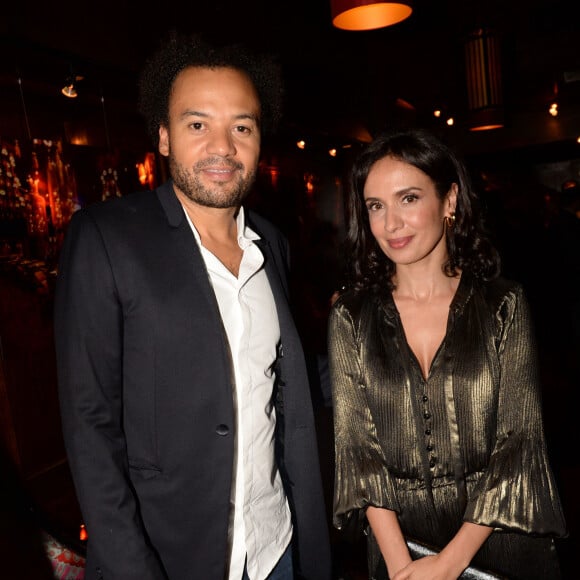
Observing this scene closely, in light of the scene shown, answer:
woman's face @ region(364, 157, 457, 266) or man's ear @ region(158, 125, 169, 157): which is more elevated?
man's ear @ region(158, 125, 169, 157)

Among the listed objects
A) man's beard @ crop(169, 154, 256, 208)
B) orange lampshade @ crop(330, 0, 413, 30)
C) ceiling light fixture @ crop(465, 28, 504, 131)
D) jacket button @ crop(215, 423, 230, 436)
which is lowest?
jacket button @ crop(215, 423, 230, 436)

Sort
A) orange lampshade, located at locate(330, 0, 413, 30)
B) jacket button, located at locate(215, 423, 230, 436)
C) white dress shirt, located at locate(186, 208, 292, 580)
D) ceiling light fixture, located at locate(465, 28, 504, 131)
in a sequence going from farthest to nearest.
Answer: ceiling light fixture, located at locate(465, 28, 504, 131) → orange lampshade, located at locate(330, 0, 413, 30) → white dress shirt, located at locate(186, 208, 292, 580) → jacket button, located at locate(215, 423, 230, 436)

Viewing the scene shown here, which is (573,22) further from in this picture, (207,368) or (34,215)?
(207,368)

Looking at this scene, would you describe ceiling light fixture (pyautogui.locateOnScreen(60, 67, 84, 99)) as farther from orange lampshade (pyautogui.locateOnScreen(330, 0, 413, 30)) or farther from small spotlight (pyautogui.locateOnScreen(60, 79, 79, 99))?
orange lampshade (pyautogui.locateOnScreen(330, 0, 413, 30))

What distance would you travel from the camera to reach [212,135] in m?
1.61

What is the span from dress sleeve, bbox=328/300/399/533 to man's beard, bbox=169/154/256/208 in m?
0.55

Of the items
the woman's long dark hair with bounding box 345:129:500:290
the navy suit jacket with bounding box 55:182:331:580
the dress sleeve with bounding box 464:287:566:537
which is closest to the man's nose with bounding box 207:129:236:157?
the navy suit jacket with bounding box 55:182:331:580

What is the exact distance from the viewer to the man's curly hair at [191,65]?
1.71m

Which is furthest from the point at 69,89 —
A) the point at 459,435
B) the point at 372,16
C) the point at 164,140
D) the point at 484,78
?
the point at 484,78

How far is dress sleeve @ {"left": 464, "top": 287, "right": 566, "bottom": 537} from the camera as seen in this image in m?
1.50

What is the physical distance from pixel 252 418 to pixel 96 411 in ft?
1.49

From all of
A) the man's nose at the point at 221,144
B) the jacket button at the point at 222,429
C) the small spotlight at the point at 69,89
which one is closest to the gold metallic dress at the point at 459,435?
the jacket button at the point at 222,429

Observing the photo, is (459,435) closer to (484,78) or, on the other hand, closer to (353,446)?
(353,446)

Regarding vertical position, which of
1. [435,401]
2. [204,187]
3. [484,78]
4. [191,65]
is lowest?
[435,401]
